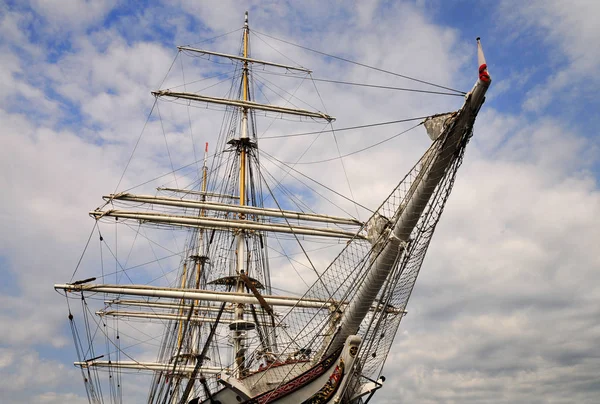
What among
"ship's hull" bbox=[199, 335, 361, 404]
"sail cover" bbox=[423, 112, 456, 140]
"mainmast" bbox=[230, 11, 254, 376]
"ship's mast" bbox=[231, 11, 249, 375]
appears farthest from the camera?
"ship's mast" bbox=[231, 11, 249, 375]

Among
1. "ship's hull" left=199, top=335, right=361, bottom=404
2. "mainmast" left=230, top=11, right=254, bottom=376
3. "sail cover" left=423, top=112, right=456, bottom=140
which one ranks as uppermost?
"mainmast" left=230, top=11, right=254, bottom=376

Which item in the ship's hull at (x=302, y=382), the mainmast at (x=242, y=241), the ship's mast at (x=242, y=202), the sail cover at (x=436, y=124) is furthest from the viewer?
the ship's mast at (x=242, y=202)

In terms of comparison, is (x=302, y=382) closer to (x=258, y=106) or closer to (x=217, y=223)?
(x=217, y=223)

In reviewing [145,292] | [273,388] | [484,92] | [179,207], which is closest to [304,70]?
[179,207]

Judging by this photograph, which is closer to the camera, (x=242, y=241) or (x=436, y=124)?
(x=436, y=124)

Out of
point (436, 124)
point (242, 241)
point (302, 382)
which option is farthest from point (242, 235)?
point (436, 124)

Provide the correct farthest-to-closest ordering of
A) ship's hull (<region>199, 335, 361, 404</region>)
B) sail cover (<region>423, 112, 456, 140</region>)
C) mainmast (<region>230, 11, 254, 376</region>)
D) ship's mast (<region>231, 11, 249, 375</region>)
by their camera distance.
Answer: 1. ship's mast (<region>231, 11, 249, 375</region>)
2. mainmast (<region>230, 11, 254, 376</region>)
3. ship's hull (<region>199, 335, 361, 404</region>)
4. sail cover (<region>423, 112, 456, 140</region>)

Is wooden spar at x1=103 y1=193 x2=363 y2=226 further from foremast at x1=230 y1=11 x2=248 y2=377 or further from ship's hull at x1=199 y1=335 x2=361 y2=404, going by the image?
ship's hull at x1=199 y1=335 x2=361 y2=404

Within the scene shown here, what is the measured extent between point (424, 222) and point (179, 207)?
17.1 m

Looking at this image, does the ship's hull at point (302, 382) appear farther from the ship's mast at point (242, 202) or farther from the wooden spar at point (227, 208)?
the wooden spar at point (227, 208)

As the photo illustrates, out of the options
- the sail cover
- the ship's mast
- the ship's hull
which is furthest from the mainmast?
the sail cover

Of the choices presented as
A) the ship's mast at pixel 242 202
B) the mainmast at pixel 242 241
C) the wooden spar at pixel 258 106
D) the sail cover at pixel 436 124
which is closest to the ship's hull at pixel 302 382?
the mainmast at pixel 242 241

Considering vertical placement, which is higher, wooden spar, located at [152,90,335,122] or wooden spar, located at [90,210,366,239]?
wooden spar, located at [152,90,335,122]

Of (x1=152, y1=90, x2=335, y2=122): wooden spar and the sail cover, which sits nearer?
the sail cover
